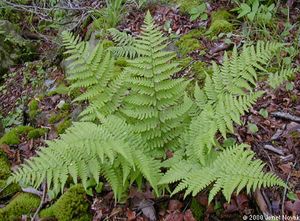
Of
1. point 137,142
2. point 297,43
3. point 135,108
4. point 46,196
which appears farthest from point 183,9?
point 46,196

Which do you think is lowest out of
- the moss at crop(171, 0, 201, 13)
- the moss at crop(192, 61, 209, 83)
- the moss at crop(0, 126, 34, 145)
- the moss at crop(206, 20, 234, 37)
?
the moss at crop(0, 126, 34, 145)

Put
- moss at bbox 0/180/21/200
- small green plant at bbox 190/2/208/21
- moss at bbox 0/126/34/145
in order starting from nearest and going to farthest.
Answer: moss at bbox 0/180/21/200 < moss at bbox 0/126/34/145 < small green plant at bbox 190/2/208/21

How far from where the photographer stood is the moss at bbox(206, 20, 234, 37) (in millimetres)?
4715

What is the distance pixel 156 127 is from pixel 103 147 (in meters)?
0.77

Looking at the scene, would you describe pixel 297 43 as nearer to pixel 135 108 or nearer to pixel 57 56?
pixel 135 108

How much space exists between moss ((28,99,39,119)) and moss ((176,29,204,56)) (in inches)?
81.8

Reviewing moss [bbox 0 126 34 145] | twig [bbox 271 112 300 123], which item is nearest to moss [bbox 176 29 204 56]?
twig [bbox 271 112 300 123]

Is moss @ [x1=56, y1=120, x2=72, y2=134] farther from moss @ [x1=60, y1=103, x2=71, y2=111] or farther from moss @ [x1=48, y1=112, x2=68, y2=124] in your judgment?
moss @ [x1=60, y1=103, x2=71, y2=111]

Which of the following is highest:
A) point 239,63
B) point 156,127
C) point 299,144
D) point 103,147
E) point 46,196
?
point 239,63

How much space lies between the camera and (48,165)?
8.95ft

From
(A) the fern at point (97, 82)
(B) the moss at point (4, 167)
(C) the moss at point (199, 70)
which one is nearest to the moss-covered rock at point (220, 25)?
(C) the moss at point (199, 70)

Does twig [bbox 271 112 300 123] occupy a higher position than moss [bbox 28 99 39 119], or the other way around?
twig [bbox 271 112 300 123]

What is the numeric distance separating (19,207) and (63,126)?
1.15 m

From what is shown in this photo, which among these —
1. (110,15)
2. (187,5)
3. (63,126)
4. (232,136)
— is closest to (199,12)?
(187,5)
